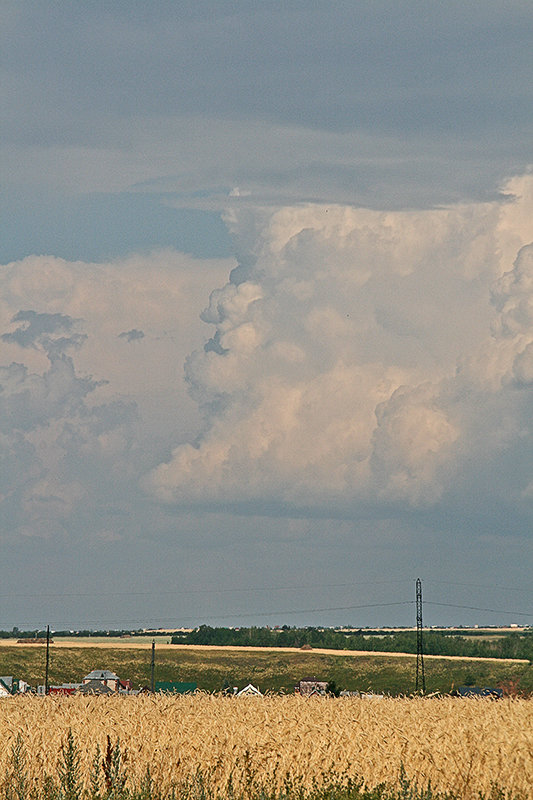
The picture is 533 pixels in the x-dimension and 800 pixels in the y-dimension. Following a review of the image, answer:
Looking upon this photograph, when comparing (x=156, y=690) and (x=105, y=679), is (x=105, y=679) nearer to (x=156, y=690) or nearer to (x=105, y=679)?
(x=105, y=679)

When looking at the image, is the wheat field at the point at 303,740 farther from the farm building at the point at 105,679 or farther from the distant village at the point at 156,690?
the farm building at the point at 105,679

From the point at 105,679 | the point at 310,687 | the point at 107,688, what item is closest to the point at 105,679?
the point at 105,679

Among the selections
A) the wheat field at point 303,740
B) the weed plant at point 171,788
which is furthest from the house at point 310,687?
the weed plant at point 171,788

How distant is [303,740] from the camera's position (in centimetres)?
2503

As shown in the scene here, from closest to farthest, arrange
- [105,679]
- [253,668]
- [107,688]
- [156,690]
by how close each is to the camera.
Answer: [107,688] → [156,690] → [105,679] → [253,668]

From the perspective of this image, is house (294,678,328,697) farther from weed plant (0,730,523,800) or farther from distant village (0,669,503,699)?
weed plant (0,730,523,800)

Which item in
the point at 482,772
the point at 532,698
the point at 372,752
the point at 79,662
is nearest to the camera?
the point at 482,772

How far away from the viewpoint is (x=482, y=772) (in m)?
22.6

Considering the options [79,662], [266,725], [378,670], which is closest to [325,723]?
[266,725]

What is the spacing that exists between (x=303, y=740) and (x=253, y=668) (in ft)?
523

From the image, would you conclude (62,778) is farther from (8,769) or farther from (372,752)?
(372,752)

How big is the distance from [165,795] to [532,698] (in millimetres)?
13383

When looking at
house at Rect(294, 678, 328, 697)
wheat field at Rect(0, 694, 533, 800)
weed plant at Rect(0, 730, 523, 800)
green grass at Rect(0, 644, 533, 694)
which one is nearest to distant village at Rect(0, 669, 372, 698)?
house at Rect(294, 678, 328, 697)

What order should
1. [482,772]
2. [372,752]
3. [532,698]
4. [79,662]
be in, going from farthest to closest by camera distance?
[79,662]
[532,698]
[372,752]
[482,772]
